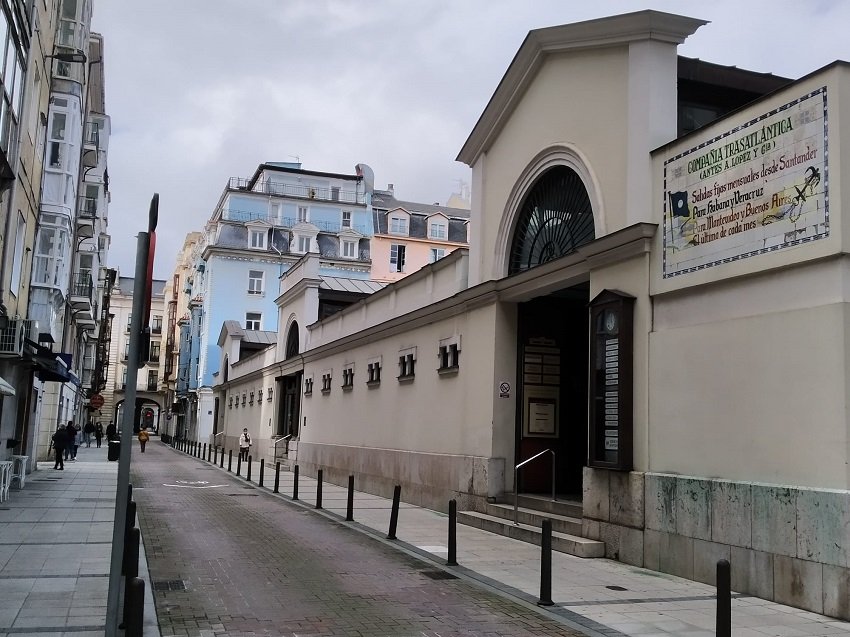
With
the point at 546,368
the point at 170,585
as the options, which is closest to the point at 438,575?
the point at 170,585

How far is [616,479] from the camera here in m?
11.6

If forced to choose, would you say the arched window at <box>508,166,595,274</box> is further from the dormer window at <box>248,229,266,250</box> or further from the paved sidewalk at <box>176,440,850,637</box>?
the dormer window at <box>248,229,266,250</box>

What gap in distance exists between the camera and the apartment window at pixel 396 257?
6084 centimetres

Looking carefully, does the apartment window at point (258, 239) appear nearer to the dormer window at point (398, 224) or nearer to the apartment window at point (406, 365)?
the dormer window at point (398, 224)

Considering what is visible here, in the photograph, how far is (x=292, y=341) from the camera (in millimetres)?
33719

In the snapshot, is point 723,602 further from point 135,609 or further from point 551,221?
point 551,221

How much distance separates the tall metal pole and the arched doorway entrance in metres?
9.44

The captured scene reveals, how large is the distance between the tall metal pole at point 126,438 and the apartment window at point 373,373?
53.6 feet

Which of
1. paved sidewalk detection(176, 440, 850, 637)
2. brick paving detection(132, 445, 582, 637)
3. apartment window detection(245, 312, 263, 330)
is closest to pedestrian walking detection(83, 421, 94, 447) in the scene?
apartment window detection(245, 312, 263, 330)

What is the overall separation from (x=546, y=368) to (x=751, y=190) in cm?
685

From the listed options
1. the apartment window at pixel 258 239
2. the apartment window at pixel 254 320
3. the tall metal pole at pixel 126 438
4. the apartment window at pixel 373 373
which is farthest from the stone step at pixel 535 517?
the apartment window at pixel 258 239

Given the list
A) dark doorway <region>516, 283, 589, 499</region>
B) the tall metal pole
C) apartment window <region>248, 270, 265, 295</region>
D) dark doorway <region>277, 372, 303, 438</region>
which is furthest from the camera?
apartment window <region>248, 270, 265, 295</region>

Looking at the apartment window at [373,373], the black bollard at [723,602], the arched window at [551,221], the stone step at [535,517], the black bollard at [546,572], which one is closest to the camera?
the black bollard at [723,602]

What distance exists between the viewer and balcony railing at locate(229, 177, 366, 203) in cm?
5947
